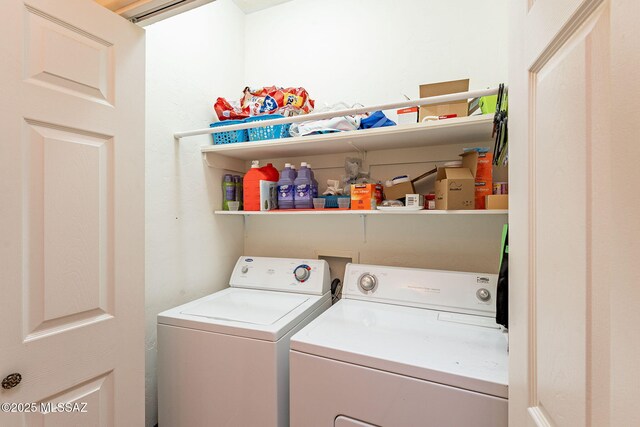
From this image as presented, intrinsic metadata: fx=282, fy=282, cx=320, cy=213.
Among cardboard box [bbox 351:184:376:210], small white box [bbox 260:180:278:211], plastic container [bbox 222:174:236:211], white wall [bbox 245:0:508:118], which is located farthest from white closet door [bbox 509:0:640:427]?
plastic container [bbox 222:174:236:211]

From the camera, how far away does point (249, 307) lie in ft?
5.17

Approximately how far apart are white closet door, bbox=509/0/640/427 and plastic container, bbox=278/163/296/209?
1344mm

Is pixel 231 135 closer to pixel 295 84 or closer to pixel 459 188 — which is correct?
pixel 295 84

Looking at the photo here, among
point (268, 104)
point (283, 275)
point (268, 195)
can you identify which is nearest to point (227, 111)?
point (268, 104)

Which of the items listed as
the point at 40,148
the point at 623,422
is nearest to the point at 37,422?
the point at 40,148

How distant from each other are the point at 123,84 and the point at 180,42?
0.89 metres

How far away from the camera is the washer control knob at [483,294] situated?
1.42 m

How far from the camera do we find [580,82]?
1.32ft

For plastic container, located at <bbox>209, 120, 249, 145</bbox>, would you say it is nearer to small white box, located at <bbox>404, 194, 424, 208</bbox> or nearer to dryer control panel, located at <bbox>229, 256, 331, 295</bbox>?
dryer control panel, located at <bbox>229, 256, 331, 295</bbox>

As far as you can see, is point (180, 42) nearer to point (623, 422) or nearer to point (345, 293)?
point (345, 293)

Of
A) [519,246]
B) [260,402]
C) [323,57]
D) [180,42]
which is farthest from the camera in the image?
[323,57]

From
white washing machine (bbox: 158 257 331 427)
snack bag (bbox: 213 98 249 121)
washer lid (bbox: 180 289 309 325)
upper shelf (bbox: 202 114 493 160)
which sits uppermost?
snack bag (bbox: 213 98 249 121)

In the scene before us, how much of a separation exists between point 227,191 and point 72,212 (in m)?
1.12

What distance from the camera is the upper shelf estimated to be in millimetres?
1361
